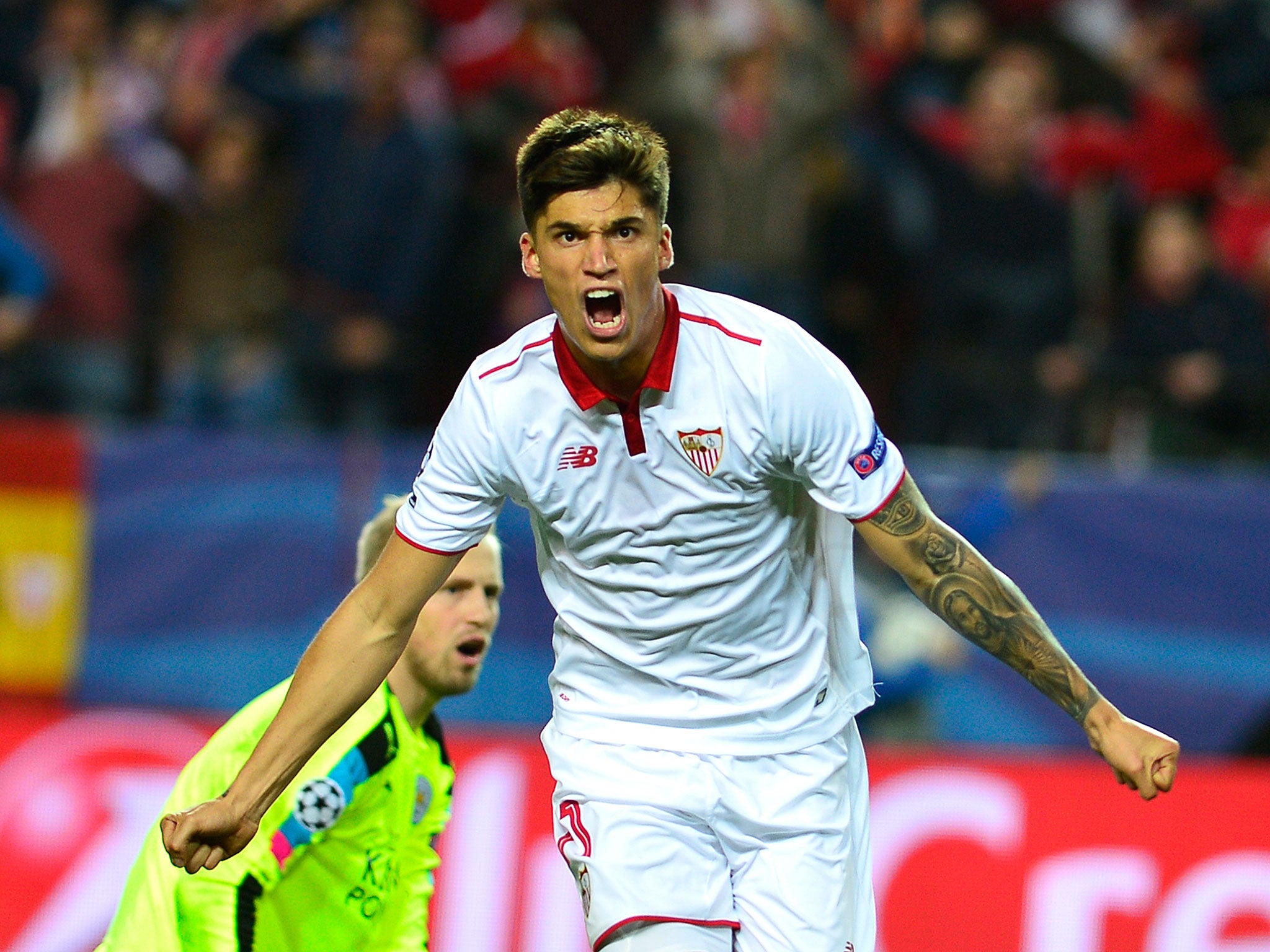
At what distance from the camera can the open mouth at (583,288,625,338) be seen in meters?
3.02

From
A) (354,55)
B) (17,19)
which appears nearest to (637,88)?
(354,55)

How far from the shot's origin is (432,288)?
8047mm

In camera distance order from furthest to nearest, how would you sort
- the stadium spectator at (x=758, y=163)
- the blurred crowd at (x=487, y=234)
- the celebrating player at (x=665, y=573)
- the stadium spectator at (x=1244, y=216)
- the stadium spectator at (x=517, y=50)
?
the stadium spectator at (x=517, y=50) < the stadium spectator at (x=1244, y=216) < the stadium spectator at (x=758, y=163) < the blurred crowd at (x=487, y=234) < the celebrating player at (x=665, y=573)

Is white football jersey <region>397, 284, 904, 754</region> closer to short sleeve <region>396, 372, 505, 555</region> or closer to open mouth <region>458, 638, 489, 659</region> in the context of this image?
short sleeve <region>396, 372, 505, 555</region>

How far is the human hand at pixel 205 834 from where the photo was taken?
Result: 296cm

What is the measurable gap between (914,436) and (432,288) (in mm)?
2354

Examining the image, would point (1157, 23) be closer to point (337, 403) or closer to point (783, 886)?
point (337, 403)

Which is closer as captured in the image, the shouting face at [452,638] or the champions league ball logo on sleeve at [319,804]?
the champions league ball logo on sleeve at [319,804]

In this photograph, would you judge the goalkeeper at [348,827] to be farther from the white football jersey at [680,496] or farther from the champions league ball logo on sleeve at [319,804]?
the white football jersey at [680,496]

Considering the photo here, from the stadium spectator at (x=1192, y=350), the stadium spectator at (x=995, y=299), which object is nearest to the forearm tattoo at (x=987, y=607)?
the stadium spectator at (x=995, y=299)

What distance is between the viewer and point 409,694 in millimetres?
3766

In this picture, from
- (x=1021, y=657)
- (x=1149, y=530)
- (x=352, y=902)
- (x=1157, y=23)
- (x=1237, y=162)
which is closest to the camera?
(x=1021, y=657)

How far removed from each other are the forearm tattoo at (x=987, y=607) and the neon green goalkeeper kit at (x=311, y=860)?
1.19 metres

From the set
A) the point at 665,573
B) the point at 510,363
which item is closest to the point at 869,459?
the point at 665,573
